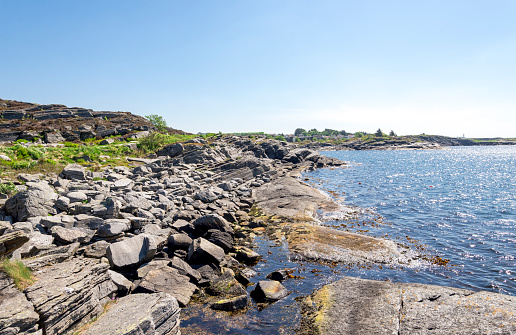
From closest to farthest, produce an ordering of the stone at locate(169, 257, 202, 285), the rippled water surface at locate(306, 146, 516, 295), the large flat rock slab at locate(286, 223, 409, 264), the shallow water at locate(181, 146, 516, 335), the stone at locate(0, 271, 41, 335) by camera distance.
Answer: the stone at locate(0, 271, 41, 335), the shallow water at locate(181, 146, 516, 335), the stone at locate(169, 257, 202, 285), the rippled water surface at locate(306, 146, 516, 295), the large flat rock slab at locate(286, 223, 409, 264)

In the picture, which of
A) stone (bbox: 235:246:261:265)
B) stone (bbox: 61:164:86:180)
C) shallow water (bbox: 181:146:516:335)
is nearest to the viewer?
shallow water (bbox: 181:146:516:335)

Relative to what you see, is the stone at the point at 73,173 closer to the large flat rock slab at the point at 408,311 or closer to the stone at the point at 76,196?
the stone at the point at 76,196

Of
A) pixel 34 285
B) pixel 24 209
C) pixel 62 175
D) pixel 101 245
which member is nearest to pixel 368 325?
pixel 34 285

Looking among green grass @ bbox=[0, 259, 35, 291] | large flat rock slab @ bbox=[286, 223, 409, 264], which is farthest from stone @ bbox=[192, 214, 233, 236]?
green grass @ bbox=[0, 259, 35, 291]

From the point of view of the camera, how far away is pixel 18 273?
8.27 metres

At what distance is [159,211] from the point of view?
2202cm

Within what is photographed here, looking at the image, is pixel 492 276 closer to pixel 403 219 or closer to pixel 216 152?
pixel 403 219

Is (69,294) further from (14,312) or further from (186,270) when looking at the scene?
(186,270)

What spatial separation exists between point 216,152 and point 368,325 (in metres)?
48.7

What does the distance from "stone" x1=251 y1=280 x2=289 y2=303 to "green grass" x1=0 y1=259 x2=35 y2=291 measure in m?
8.91

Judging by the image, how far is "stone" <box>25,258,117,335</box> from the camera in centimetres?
766

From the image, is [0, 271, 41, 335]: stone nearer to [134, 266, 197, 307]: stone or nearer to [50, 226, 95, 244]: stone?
[134, 266, 197, 307]: stone

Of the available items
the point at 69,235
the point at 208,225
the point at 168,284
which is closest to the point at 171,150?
the point at 208,225

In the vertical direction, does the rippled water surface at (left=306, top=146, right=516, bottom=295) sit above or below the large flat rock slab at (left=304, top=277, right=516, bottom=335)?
below
